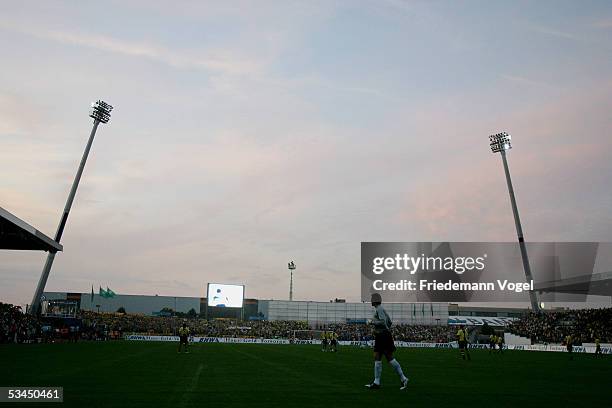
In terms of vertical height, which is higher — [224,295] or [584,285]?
[584,285]

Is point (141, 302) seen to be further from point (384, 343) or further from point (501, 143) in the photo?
point (384, 343)

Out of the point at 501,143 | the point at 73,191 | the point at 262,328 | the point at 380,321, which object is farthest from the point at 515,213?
the point at 380,321

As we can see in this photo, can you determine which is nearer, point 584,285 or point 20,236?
point 20,236

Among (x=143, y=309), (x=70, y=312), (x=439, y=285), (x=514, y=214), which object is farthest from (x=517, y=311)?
(x=70, y=312)

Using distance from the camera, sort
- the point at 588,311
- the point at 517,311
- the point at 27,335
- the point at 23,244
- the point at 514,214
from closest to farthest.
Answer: the point at 23,244, the point at 27,335, the point at 588,311, the point at 514,214, the point at 517,311

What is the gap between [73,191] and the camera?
215 feet

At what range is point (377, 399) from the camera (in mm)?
10508

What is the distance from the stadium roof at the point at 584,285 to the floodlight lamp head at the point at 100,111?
62971 millimetres

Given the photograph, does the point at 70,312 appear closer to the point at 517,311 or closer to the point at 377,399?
the point at 377,399

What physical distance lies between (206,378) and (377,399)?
6.24 meters

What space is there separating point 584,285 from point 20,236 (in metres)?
65.1

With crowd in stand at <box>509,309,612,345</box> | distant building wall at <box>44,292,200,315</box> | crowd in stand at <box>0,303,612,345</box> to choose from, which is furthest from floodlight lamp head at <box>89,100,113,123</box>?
distant building wall at <box>44,292,200,315</box>

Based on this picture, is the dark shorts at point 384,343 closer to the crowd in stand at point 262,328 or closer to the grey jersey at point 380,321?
the grey jersey at point 380,321

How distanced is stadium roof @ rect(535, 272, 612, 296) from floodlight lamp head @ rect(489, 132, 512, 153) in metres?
19.4
